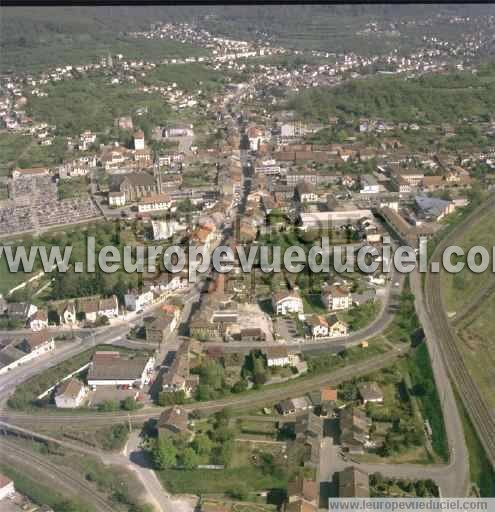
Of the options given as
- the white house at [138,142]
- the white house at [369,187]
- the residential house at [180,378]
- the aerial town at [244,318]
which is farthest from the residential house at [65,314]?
the white house at [138,142]

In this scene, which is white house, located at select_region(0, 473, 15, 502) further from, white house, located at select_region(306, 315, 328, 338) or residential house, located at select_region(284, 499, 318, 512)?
white house, located at select_region(306, 315, 328, 338)

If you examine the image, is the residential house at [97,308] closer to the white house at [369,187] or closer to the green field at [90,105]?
the white house at [369,187]

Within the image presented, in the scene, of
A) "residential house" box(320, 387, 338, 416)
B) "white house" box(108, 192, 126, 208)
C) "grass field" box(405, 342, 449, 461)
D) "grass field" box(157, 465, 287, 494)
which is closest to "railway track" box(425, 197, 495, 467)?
"grass field" box(405, 342, 449, 461)

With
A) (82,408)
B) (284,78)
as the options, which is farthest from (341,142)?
(82,408)

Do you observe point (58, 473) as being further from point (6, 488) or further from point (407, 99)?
point (407, 99)

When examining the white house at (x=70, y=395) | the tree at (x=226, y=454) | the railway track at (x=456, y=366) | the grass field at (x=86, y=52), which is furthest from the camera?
the grass field at (x=86, y=52)

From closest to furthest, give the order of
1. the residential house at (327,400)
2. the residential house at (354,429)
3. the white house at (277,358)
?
the residential house at (354,429) → the residential house at (327,400) → the white house at (277,358)
